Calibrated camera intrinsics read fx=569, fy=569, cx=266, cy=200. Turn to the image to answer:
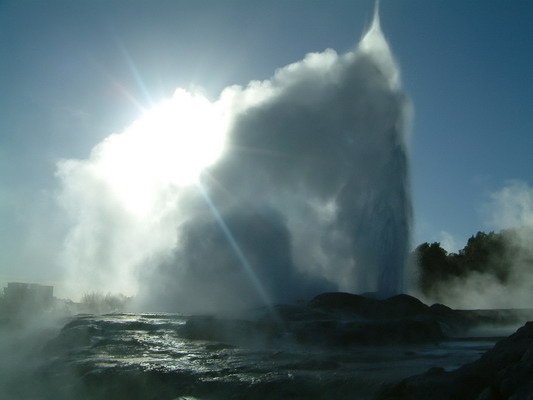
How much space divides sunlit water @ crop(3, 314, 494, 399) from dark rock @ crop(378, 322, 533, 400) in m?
0.89

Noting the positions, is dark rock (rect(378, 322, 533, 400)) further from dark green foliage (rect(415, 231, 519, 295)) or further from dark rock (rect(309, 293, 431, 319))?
dark green foliage (rect(415, 231, 519, 295))

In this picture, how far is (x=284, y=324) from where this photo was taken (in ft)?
63.9

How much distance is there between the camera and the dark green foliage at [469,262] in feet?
169

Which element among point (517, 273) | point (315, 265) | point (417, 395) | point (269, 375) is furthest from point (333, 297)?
point (517, 273)

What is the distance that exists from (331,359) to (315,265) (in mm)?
18305

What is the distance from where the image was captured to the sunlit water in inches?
435

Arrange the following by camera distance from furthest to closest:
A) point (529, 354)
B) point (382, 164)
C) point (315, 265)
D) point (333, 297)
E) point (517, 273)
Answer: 1. point (517, 273)
2. point (315, 265)
3. point (382, 164)
4. point (333, 297)
5. point (529, 354)

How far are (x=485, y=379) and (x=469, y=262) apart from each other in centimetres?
4766

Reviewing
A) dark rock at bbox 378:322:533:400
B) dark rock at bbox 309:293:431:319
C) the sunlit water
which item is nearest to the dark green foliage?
dark rock at bbox 309:293:431:319

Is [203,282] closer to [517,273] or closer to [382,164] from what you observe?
[382,164]

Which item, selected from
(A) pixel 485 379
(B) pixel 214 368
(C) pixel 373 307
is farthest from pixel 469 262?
(A) pixel 485 379

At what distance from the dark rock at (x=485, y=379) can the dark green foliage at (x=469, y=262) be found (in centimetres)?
4107

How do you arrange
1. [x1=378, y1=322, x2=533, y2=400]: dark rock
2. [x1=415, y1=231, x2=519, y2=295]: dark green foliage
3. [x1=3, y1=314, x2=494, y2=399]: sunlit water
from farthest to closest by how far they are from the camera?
[x1=415, y1=231, x2=519, y2=295]: dark green foliage, [x1=3, y1=314, x2=494, y2=399]: sunlit water, [x1=378, y1=322, x2=533, y2=400]: dark rock

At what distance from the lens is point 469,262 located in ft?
177
